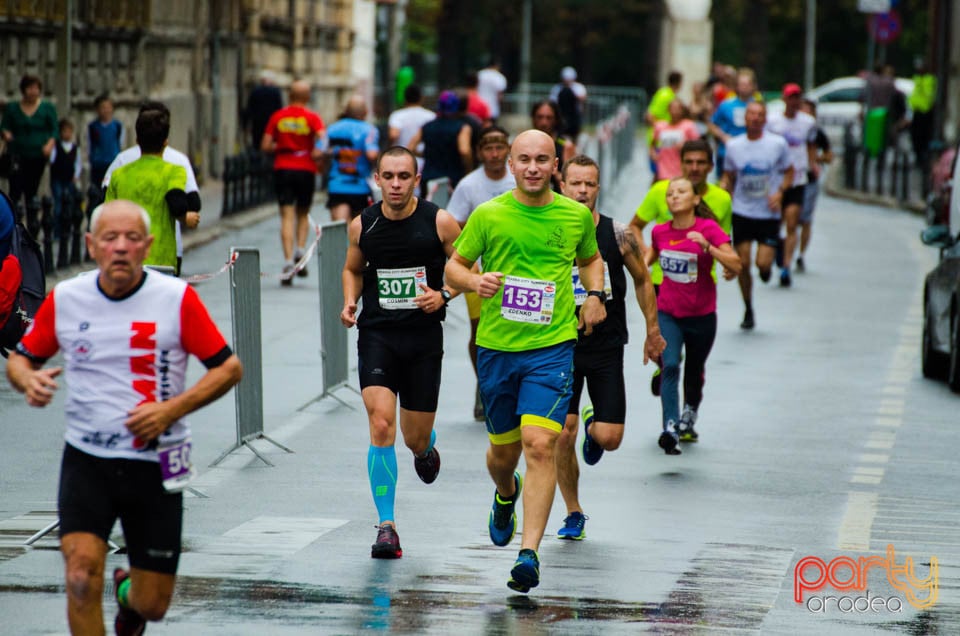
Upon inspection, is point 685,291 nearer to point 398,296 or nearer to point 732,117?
point 398,296

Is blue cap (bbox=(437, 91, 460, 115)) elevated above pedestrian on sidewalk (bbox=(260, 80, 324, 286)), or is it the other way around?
blue cap (bbox=(437, 91, 460, 115))

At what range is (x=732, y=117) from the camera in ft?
88.6

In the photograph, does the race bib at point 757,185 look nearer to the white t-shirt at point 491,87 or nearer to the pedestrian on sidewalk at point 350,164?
the pedestrian on sidewalk at point 350,164

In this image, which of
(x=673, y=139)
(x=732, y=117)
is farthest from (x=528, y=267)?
(x=732, y=117)

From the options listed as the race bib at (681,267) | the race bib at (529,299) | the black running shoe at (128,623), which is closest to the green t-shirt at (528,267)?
the race bib at (529,299)

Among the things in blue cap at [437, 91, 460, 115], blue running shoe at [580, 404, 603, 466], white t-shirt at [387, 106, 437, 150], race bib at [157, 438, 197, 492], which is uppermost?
blue cap at [437, 91, 460, 115]

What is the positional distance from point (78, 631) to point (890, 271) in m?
19.2

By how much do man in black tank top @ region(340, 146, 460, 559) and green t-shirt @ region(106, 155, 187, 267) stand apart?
9.57 ft

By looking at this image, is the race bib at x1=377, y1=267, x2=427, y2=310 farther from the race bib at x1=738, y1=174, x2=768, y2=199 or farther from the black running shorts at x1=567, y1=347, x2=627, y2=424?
the race bib at x1=738, y1=174, x2=768, y2=199

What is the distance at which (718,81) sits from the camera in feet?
122

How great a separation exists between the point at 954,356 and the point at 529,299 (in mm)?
7267

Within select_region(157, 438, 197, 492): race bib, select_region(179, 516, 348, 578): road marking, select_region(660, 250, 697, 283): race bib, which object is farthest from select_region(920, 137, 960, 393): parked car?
select_region(157, 438, 197, 492): race bib

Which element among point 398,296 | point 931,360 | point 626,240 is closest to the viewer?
point 398,296

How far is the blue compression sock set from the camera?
8906 millimetres
